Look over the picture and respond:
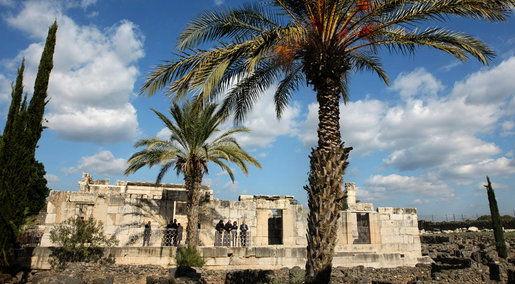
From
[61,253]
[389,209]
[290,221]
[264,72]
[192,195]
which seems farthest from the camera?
[389,209]

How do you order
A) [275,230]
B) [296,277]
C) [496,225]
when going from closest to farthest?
[296,277], [275,230], [496,225]

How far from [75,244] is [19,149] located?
12.0ft

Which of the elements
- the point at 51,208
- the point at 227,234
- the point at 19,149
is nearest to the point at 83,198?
the point at 51,208

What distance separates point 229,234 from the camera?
1470 centimetres

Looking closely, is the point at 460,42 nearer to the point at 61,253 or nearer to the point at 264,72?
the point at 264,72

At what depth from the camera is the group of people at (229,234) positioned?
14516 mm

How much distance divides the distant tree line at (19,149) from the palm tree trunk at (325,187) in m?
9.86

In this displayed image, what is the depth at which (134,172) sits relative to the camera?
14.5 meters

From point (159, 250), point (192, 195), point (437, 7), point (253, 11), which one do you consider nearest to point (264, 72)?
point (253, 11)

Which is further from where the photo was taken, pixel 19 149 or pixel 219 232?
pixel 219 232

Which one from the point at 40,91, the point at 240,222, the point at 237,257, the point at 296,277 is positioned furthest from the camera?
the point at 240,222

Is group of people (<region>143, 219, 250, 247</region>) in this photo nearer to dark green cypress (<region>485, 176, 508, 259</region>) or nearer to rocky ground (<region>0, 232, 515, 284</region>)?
rocky ground (<region>0, 232, 515, 284</region>)

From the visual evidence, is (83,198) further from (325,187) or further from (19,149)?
(325,187)

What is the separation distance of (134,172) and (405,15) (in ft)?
38.2
